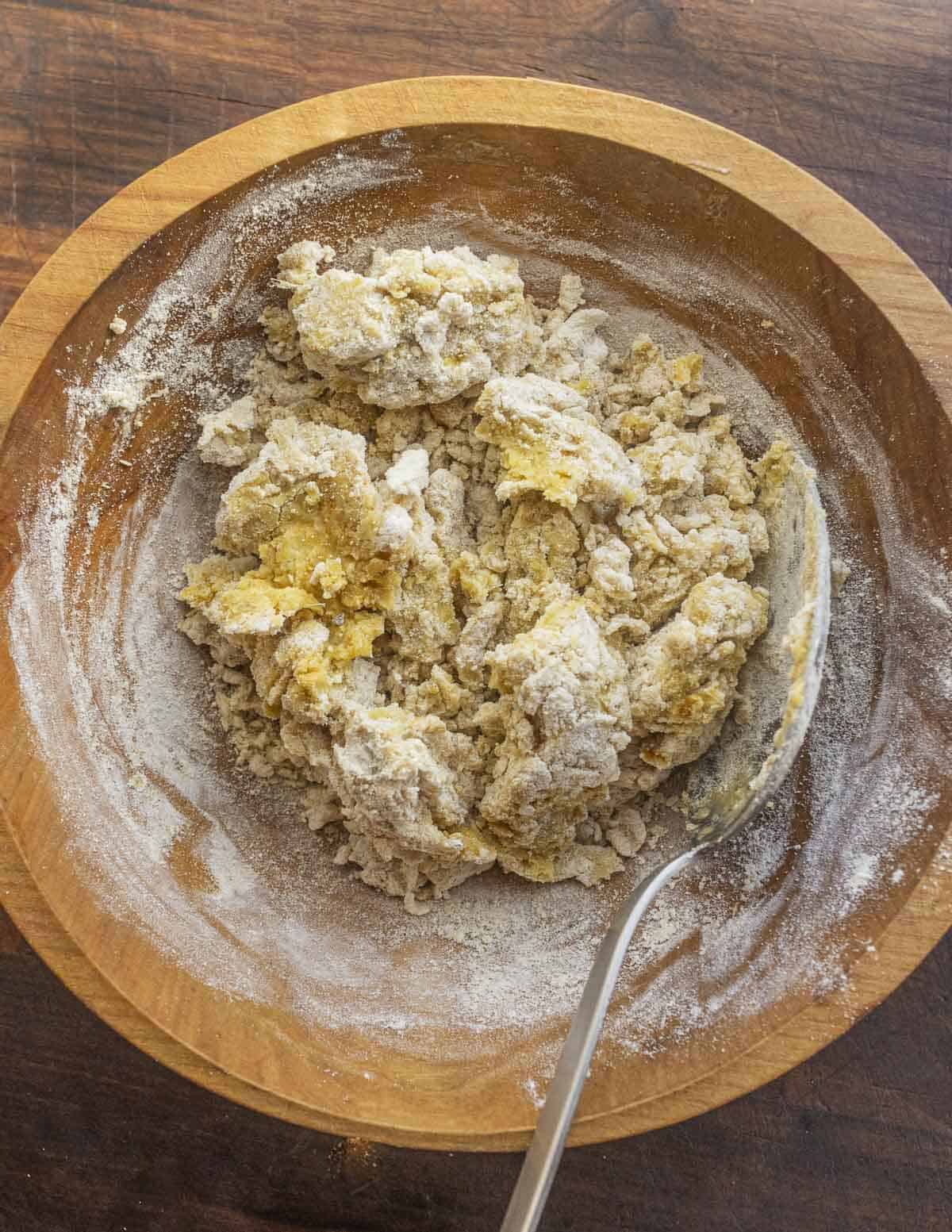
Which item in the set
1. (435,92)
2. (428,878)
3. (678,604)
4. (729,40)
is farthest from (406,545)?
(729,40)

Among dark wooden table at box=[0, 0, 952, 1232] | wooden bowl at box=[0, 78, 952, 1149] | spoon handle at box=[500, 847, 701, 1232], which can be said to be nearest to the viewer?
spoon handle at box=[500, 847, 701, 1232]

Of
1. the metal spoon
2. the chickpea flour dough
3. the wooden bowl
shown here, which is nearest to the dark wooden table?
the wooden bowl

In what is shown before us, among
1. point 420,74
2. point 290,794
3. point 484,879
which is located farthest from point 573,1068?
point 420,74

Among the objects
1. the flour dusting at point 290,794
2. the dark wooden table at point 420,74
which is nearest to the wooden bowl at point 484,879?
the flour dusting at point 290,794

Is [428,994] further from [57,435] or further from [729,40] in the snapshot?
[729,40]

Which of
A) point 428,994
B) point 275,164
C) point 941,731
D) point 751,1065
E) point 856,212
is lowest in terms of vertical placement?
point 751,1065

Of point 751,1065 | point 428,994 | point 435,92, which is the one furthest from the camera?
point 428,994

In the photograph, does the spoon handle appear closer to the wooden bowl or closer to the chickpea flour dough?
the wooden bowl

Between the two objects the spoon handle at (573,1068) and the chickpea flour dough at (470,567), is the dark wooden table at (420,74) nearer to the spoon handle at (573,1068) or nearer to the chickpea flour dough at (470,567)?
the chickpea flour dough at (470,567)
